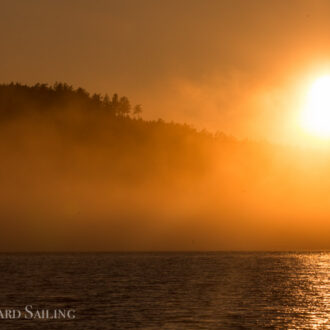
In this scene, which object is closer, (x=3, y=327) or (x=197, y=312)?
(x=3, y=327)

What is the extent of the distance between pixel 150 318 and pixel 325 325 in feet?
49.4

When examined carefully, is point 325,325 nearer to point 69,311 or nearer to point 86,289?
A: point 69,311

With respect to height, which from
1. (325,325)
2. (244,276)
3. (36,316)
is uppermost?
(244,276)

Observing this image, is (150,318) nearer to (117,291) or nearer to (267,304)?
(267,304)

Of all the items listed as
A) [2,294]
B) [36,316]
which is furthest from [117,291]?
[36,316]

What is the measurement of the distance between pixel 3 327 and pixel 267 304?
Answer: 31.9 metres

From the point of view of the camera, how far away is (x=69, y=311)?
69250mm

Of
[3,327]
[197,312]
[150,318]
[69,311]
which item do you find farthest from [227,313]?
[3,327]

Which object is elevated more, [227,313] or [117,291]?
[117,291]

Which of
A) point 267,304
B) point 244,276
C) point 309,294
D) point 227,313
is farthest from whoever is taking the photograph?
point 244,276

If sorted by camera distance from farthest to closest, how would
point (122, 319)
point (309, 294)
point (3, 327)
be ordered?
point (309, 294) < point (122, 319) < point (3, 327)

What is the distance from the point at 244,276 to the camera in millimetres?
125375

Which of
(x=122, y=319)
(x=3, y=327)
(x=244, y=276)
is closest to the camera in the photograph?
(x=3, y=327)

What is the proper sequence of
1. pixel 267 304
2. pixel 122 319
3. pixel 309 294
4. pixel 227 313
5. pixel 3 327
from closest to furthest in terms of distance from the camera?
pixel 3 327 → pixel 122 319 → pixel 227 313 → pixel 267 304 → pixel 309 294
